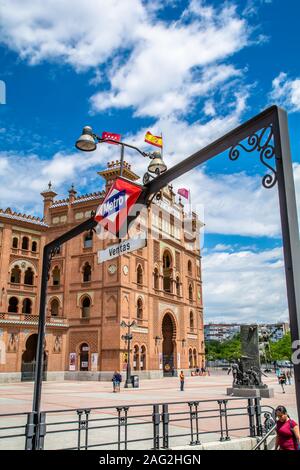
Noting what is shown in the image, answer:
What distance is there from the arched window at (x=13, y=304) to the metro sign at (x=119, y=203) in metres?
34.6

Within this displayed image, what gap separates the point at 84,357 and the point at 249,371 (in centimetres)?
2082

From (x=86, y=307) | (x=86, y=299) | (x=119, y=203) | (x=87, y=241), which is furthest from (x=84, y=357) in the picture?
(x=119, y=203)

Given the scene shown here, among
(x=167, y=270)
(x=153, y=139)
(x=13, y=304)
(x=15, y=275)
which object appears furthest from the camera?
(x=167, y=270)

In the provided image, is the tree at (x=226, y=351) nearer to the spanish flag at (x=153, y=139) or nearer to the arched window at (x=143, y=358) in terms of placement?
the arched window at (x=143, y=358)

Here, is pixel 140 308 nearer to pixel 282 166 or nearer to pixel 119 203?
pixel 119 203

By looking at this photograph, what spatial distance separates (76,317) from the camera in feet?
132

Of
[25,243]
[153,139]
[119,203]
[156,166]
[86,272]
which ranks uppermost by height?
[25,243]

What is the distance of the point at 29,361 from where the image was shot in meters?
38.6

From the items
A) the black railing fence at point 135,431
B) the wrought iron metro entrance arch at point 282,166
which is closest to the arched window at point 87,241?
the black railing fence at point 135,431

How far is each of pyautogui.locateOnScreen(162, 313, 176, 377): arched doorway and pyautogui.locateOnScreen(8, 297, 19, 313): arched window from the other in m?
16.5

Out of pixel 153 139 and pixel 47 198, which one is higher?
pixel 47 198

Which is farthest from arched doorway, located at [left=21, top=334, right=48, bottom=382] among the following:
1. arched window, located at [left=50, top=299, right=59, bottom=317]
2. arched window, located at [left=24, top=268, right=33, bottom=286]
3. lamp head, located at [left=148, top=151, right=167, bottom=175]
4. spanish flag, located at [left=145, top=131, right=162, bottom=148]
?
lamp head, located at [left=148, top=151, right=167, bottom=175]
